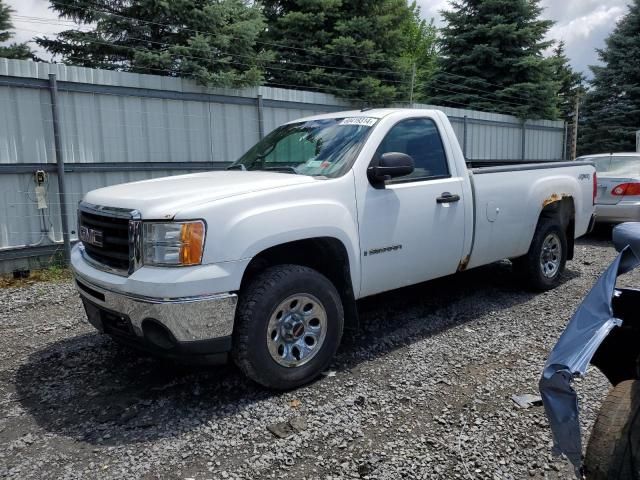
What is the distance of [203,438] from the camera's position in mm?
3078

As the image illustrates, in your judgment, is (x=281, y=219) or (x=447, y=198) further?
(x=447, y=198)

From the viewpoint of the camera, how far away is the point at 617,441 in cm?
201

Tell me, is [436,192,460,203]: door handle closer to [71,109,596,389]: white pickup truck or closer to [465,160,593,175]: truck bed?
[71,109,596,389]: white pickup truck

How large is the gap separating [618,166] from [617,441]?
893 centimetres

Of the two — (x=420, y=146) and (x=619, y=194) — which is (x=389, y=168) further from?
(x=619, y=194)

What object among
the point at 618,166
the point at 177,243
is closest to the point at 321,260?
the point at 177,243

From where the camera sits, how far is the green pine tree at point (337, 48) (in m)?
14.1

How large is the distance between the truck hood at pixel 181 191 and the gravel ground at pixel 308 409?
1335 millimetres

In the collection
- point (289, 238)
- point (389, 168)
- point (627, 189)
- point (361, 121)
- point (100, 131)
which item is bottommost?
point (627, 189)

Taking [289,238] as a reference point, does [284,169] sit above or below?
above

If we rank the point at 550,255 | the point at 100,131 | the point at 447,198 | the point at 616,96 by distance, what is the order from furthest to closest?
the point at 616,96
the point at 100,131
the point at 550,255
the point at 447,198

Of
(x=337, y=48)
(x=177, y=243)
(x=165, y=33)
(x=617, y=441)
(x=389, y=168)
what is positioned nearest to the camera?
(x=617, y=441)

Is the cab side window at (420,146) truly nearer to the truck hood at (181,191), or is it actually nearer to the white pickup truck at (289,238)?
the white pickup truck at (289,238)

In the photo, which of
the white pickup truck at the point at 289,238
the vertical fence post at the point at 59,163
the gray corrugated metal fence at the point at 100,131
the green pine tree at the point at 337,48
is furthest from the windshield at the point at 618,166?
the vertical fence post at the point at 59,163
